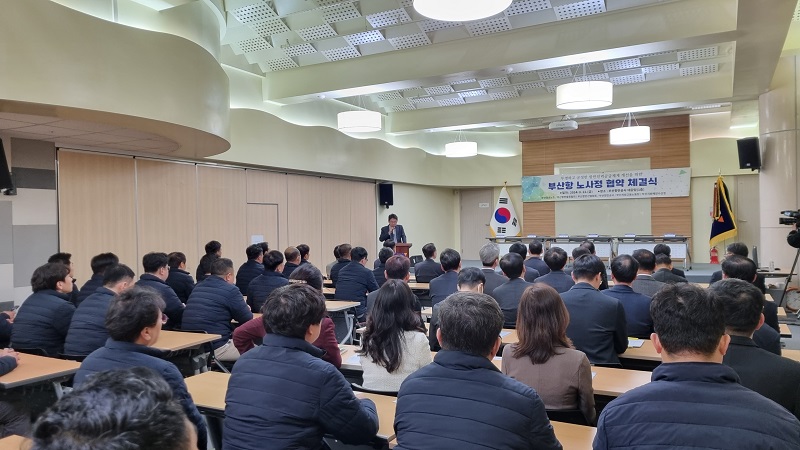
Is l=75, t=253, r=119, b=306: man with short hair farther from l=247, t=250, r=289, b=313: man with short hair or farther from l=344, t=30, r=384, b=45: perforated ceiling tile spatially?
l=344, t=30, r=384, b=45: perforated ceiling tile

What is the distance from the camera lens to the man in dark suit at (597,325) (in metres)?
3.34

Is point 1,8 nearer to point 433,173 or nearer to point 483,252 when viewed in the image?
point 483,252

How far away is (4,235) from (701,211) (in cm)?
1379

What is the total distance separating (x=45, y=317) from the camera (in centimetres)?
397

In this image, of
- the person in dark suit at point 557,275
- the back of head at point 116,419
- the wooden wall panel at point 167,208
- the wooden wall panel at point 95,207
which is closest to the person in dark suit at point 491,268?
the person in dark suit at point 557,275

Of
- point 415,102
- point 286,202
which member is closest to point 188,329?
point 286,202

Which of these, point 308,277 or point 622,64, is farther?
point 622,64

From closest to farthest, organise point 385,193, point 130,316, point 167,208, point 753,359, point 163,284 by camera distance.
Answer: point 753,359 < point 130,316 < point 163,284 < point 167,208 < point 385,193

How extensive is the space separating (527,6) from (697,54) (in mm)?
3685

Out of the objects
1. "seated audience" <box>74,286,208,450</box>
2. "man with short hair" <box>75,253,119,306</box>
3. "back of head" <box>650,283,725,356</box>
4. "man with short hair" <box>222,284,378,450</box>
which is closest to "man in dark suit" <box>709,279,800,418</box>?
"back of head" <box>650,283,725,356</box>

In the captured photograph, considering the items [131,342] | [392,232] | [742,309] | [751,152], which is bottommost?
[131,342]

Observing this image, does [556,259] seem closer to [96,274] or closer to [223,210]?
[96,274]

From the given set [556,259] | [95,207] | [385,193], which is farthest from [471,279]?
[385,193]

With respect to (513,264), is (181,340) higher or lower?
lower
